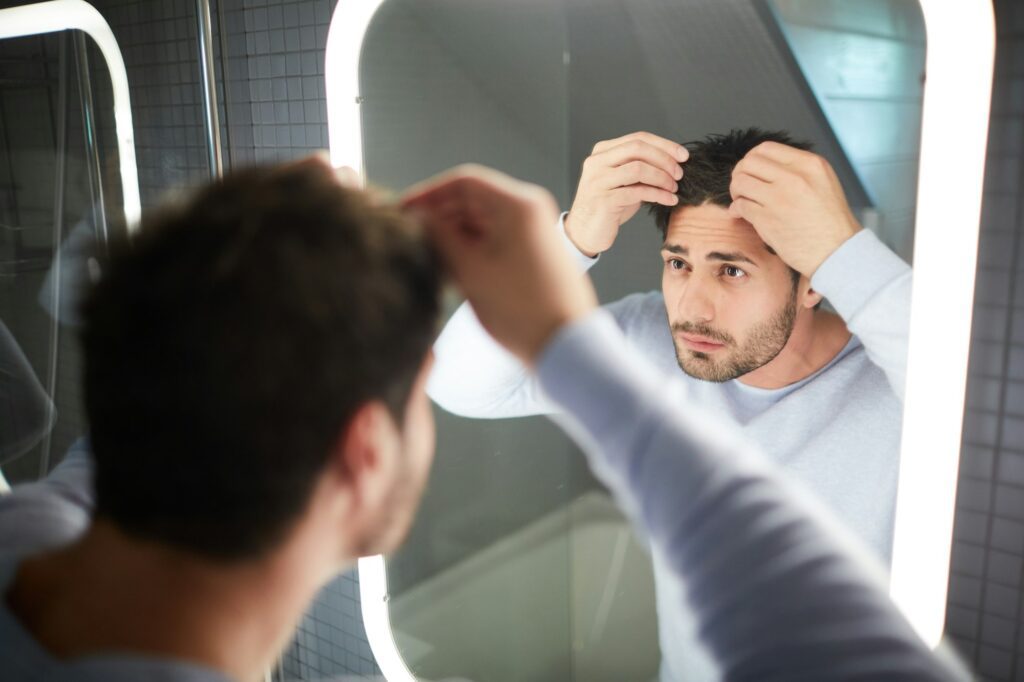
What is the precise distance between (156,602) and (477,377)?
0.76 meters

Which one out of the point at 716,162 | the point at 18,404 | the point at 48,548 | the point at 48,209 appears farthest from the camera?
the point at 18,404

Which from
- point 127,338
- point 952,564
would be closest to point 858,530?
point 952,564

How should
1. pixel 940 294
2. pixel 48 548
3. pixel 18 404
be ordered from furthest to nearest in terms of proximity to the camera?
1. pixel 18 404
2. pixel 940 294
3. pixel 48 548

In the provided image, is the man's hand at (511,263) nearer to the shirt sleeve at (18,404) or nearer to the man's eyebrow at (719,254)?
the man's eyebrow at (719,254)

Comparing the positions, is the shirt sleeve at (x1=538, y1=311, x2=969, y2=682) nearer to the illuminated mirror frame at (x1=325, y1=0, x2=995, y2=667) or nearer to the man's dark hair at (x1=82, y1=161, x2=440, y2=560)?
the man's dark hair at (x1=82, y1=161, x2=440, y2=560)

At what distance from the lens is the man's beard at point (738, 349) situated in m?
0.86

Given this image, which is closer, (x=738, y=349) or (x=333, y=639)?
(x=738, y=349)

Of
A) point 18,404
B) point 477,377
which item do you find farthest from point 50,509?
point 18,404

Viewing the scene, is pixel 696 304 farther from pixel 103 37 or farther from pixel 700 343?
pixel 103 37

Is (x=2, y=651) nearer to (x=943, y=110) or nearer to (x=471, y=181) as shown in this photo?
(x=471, y=181)

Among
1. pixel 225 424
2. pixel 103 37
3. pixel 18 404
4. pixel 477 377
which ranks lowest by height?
pixel 18 404

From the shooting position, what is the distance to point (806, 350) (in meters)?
0.85

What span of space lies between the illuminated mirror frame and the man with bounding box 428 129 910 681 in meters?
0.02

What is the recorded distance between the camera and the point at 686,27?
2.91 ft
